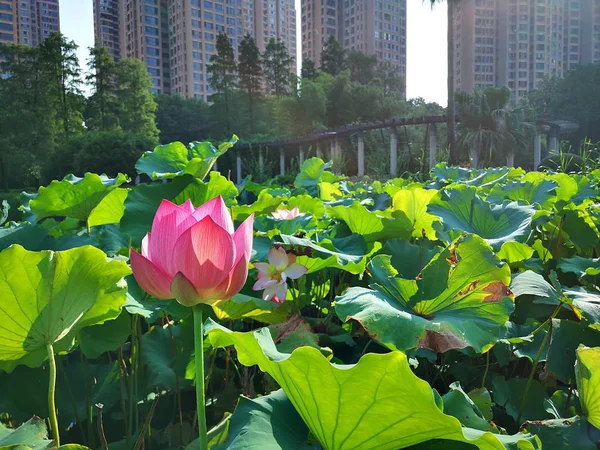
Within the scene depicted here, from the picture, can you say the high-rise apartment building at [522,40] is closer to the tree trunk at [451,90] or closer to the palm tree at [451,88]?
the palm tree at [451,88]

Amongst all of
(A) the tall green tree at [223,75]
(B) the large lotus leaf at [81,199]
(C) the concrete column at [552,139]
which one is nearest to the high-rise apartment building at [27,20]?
(A) the tall green tree at [223,75]

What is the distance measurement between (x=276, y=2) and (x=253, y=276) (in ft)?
208

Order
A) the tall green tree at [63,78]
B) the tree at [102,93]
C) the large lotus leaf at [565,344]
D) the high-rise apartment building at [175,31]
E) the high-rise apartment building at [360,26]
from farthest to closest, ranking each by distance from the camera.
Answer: the high-rise apartment building at [360,26], the high-rise apartment building at [175,31], the tree at [102,93], the tall green tree at [63,78], the large lotus leaf at [565,344]


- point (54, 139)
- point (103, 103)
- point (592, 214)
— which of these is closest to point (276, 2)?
point (103, 103)

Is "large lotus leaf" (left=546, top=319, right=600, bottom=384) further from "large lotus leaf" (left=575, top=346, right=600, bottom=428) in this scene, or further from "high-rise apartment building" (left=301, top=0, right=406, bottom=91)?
"high-rise apartment building" (left=301, top=0, right=406, bottom=91)

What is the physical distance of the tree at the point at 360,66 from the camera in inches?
1368

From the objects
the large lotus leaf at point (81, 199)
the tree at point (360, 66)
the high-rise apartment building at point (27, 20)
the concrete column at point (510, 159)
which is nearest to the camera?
the large lotus leaf at point (81, 199)

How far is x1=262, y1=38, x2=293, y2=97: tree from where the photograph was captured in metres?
31.9

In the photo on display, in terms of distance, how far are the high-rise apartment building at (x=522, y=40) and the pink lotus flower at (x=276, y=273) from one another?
52.6 m

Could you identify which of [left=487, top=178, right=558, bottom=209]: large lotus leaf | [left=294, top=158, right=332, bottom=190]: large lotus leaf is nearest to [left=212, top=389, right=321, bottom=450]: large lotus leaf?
[left=487, top=178, right=558, bottom=209]: large lotus leaf

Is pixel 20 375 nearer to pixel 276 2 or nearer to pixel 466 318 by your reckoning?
pixel 466 318

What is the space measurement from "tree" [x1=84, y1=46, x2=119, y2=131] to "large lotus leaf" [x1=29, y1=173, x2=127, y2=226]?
80.3ft

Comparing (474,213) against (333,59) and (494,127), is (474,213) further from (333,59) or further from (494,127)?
(333,59)

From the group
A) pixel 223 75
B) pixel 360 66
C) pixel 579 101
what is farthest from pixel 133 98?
pixel 579 101
